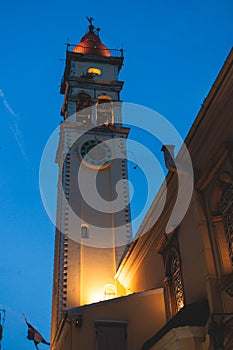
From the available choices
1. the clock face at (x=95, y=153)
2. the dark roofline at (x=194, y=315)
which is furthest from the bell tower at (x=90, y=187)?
the dark roofline at (x=194, y=315)

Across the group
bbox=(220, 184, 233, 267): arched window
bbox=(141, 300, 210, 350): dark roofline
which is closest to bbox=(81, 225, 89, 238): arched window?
bbox=(141, 300, 210, 350): dark roofline

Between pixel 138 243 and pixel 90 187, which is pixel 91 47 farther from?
pixel 138 243

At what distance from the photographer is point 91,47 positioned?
4206 centimetres

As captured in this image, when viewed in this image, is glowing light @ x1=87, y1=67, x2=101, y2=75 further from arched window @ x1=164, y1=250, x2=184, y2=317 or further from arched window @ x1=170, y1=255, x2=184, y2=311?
arched window @ x1=170, y1=255, x2=184, y2=311

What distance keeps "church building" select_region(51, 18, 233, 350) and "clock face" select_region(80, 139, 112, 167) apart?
0.08 m

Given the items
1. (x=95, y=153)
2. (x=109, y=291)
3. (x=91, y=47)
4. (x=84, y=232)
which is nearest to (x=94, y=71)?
(x=91, y=47)

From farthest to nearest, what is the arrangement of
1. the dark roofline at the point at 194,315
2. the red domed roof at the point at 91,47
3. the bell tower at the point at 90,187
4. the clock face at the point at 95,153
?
the red domed roof at the point at 91,47 < the clock face at the point at 95,153 < the bell tower at the point at 90,187 < the dark roofline at the point at 194,315

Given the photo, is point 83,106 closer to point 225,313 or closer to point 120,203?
point 120,203

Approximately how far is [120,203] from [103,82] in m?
11.8

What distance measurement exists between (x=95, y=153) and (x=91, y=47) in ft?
47.3

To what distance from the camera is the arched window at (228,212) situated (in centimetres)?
1294

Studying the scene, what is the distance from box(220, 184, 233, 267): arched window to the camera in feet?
42.4

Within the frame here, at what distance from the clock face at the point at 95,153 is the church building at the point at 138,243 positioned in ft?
0.25

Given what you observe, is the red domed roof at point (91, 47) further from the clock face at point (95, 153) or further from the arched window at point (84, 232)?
the arched window at point (84, 232)
